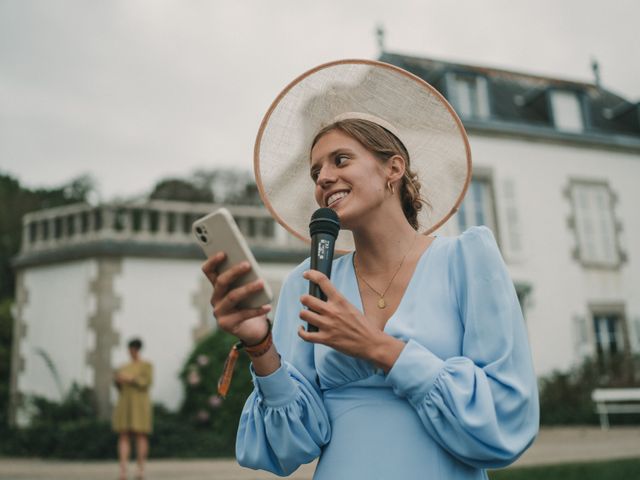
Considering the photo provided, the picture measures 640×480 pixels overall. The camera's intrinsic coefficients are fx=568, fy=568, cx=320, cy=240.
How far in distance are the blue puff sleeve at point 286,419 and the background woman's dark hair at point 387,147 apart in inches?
23.5

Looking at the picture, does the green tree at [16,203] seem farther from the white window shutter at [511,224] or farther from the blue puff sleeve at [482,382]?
the blue puff sleeve at [482,382]

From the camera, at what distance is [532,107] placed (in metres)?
16.9

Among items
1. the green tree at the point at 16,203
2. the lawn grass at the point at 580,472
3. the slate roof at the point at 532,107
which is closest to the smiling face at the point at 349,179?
the lawn grass at the point at 580,472

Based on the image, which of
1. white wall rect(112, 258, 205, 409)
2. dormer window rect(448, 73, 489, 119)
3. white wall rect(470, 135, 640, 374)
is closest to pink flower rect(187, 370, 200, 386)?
white wall rect(112, 258, 205, 409)

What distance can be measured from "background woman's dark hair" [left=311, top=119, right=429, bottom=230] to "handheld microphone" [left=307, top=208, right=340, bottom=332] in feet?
0.99

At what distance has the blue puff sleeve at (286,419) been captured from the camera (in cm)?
149

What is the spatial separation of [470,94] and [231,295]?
51.5 ft

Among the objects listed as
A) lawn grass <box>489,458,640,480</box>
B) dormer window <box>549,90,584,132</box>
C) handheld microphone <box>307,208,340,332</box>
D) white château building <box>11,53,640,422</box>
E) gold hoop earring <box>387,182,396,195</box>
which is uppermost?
dormer window <box>549,90,584,132</box>

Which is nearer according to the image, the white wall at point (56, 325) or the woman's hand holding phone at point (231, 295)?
the woman's hand holding phone at point (231, 295)

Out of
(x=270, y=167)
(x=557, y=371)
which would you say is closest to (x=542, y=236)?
(x=557, y=371)

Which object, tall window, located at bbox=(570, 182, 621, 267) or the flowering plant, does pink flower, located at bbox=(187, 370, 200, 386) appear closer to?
the flowering plant

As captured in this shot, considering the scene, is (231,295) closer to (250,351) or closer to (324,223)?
(250,351)

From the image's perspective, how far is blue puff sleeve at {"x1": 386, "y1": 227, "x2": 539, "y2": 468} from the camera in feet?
4.31

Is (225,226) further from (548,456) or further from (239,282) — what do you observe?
(548,456)
